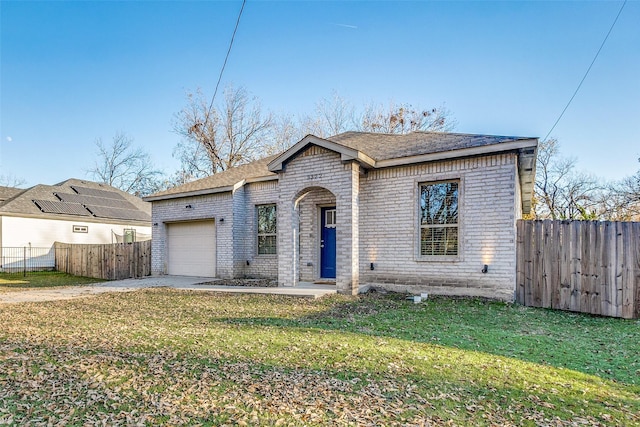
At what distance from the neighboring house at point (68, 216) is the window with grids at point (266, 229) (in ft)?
47.8

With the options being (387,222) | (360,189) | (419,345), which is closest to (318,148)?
(360,189)

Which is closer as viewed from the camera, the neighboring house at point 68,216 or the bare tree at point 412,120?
the neighboring house at point 68,216

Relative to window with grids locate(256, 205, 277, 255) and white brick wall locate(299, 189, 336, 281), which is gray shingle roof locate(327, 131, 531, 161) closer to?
white brick wall locate(299, 189, 336, 281)

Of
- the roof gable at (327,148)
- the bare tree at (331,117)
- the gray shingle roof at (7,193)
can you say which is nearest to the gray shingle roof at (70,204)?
the gray shingle roof at (7,193)

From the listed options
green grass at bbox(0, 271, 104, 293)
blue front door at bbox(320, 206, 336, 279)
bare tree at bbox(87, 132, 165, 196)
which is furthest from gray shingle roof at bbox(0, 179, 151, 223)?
blue front door at bbox(320, 206, 336, 279)

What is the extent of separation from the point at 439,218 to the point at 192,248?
385 inches

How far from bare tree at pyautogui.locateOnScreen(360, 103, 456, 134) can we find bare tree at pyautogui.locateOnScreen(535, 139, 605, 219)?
7.12 m

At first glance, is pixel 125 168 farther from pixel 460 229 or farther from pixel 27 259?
pixel 460 229

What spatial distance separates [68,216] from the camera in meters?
20.7

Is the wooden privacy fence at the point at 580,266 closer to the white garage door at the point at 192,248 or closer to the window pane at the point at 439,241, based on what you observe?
the window pane at the point at 439,241

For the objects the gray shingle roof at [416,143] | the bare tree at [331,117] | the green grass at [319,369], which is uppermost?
the bare tree at [331,117]

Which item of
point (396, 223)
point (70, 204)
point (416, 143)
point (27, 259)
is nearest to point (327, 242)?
point (396, 223)

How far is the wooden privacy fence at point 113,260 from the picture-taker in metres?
15.4

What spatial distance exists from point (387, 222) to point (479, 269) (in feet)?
8.33
